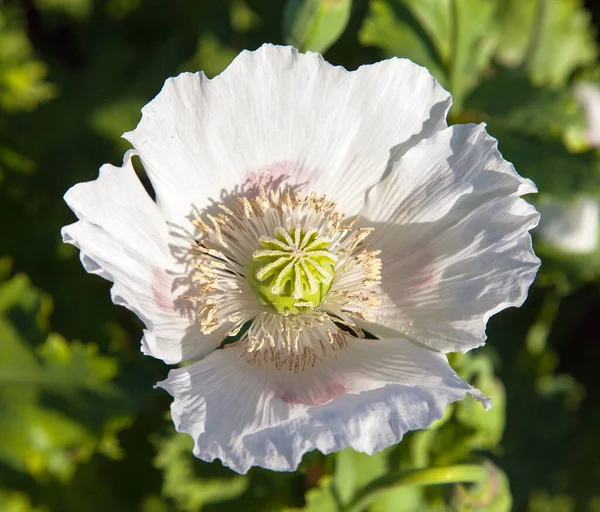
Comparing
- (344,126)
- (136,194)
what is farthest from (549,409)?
(136,194)

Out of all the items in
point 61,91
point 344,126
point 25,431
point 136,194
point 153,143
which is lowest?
point 25,431

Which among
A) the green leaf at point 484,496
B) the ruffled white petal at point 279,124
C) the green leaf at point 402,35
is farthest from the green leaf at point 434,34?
the green leaf at point 484,496

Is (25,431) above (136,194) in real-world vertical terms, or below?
below

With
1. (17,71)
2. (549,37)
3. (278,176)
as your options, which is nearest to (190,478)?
(278,176)

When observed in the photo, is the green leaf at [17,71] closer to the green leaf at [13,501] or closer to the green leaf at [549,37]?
the green leaf at [13,501]

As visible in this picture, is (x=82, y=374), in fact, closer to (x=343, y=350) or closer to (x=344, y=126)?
(x=343, y=350)

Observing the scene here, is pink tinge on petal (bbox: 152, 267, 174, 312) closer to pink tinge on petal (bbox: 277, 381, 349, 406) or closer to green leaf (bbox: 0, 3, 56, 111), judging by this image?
pink tinge on petal (bbox: 277, 381, 349, 406)

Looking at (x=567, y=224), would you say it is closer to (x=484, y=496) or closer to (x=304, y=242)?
(x=484, y=496)
